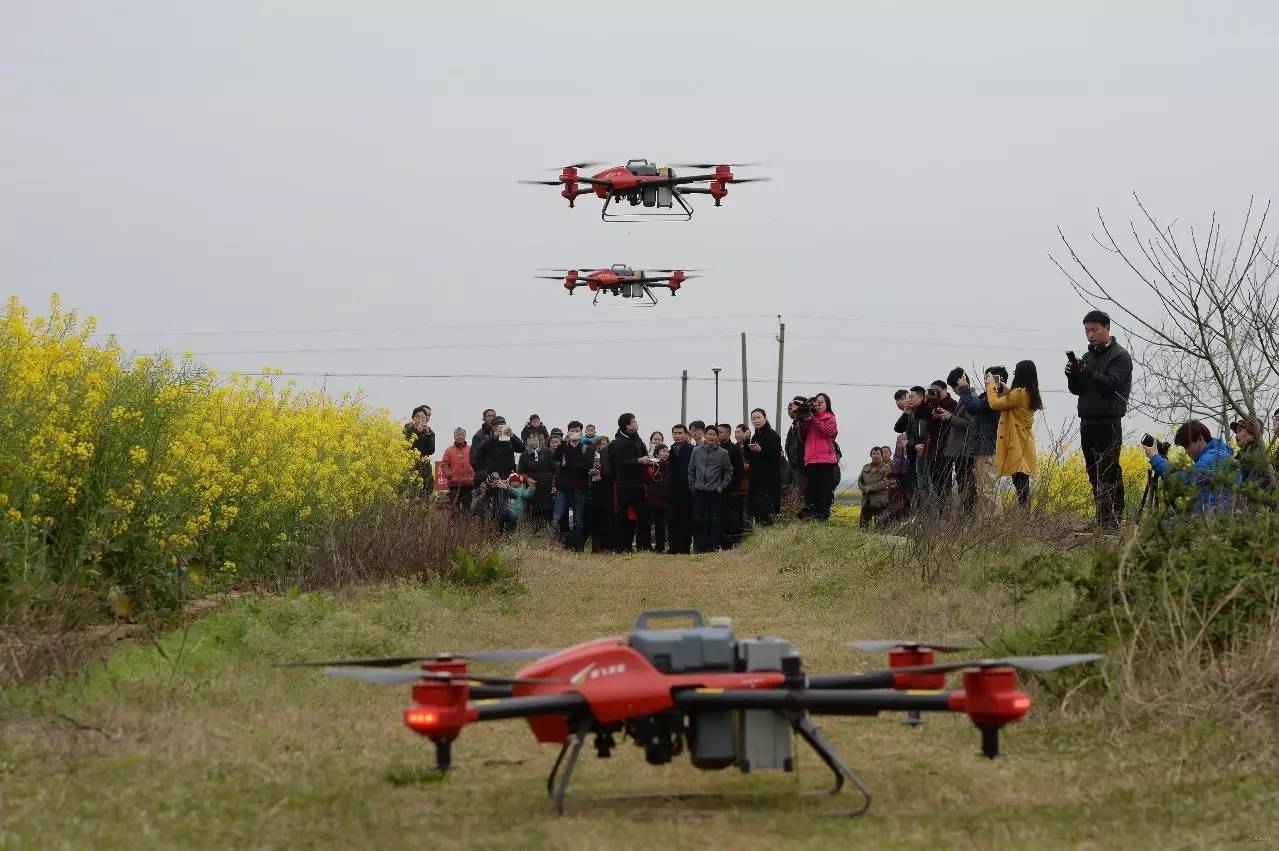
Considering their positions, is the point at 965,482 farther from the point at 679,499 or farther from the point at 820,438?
the point at 679,499

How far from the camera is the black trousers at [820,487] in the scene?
24047mm

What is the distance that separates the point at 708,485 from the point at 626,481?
1660mm

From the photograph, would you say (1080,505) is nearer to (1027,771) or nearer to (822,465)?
(822,465)

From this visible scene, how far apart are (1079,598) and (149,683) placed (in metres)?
4.94

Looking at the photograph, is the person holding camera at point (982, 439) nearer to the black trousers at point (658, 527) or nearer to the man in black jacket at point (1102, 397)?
the man in black jacket at point (1102, 397)

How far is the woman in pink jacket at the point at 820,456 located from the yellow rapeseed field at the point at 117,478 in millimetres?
9521

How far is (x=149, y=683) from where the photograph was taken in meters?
8.71

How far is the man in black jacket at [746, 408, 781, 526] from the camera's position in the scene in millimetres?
24750

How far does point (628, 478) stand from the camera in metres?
25.4

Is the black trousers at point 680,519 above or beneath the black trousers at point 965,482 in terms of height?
beneath

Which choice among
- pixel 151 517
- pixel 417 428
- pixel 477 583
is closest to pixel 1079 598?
pixel 151 517

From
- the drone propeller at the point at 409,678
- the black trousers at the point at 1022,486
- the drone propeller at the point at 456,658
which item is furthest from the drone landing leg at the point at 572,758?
the black trousers at the point at 1022,486

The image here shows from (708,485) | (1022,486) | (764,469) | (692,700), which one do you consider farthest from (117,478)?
(764,469)

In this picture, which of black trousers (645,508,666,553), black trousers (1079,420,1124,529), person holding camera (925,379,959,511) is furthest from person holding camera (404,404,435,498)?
black trousers (1079,420,1124,529)
